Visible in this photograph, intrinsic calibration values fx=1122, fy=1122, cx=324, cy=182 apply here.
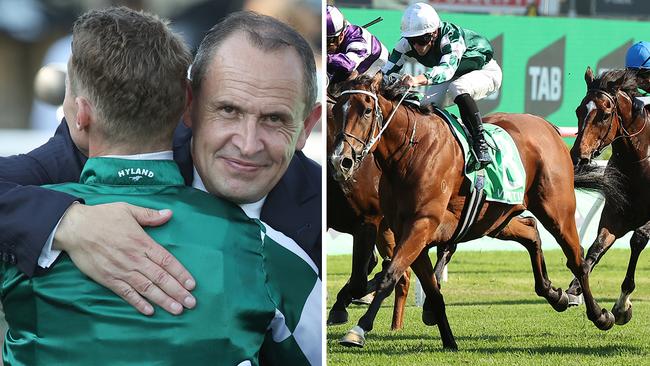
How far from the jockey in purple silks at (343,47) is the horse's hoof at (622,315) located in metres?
2.24

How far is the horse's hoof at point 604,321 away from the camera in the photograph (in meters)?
6.72

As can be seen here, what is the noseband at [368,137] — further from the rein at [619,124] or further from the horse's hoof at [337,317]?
the rein at [619,124]

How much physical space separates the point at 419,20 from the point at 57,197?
436 cm

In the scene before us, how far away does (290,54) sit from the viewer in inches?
77.7

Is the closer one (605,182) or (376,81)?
(376,81)

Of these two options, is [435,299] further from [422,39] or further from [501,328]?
[422,39]

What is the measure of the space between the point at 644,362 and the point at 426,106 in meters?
1.75

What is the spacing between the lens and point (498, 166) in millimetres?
6316

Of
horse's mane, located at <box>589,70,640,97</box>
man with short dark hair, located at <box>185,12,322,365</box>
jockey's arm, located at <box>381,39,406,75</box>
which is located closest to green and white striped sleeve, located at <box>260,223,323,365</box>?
man with short dark hair, located at <box>185,12,322,365</box>

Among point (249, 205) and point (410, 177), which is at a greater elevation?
point (249, 205)

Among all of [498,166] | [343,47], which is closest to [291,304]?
[343,47]

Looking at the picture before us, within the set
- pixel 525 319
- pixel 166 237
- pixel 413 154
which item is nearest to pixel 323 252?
pixel 166 237

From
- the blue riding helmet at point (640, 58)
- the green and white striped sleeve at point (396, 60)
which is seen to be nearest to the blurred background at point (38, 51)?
the green and white striped sleeve at point (396, 60)

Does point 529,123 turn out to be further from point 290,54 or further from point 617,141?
point 290,54
